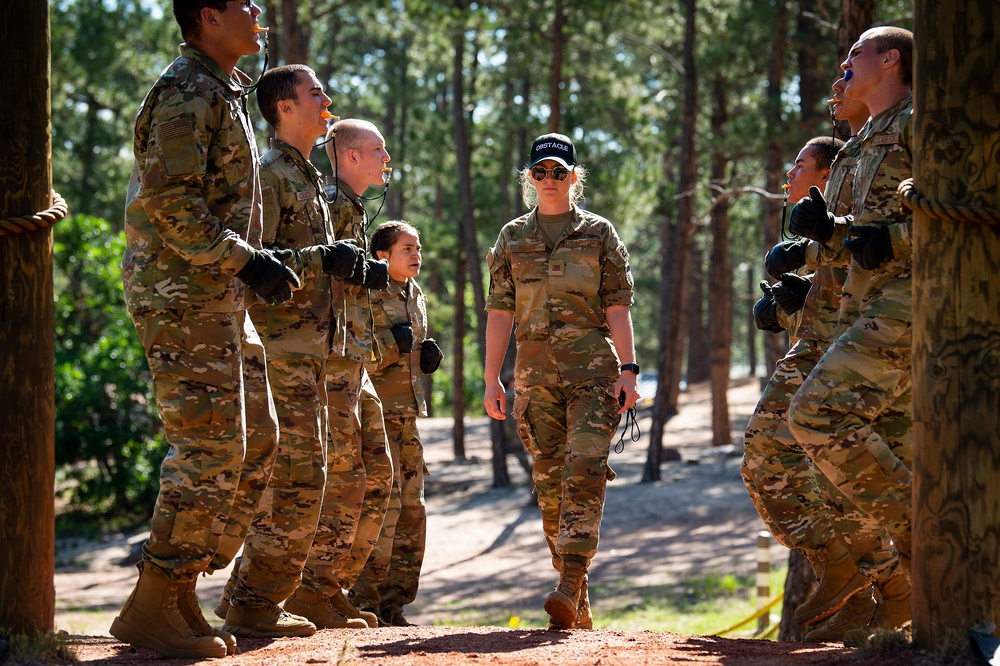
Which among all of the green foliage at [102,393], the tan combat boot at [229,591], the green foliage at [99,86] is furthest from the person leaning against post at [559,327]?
the green foliage at [99,86]

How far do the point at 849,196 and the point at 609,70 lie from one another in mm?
19463

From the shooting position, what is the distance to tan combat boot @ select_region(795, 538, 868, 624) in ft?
18.9

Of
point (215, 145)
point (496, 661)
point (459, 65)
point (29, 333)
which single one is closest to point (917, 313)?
point (496, 661)

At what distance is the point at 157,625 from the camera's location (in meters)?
4.47

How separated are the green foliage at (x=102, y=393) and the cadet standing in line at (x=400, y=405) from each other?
12.5 meters

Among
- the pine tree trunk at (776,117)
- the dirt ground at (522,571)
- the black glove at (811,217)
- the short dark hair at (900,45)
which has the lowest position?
the dirt ground at (522,571)

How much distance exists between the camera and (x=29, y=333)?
173 inches

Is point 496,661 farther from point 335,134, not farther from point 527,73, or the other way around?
point 527,73

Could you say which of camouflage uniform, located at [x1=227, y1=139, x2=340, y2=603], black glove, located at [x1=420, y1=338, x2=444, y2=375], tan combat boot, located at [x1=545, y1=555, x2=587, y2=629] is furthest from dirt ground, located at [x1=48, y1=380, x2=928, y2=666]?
black glove, located at [x1=420, y1=338, x2=444, y2=375]

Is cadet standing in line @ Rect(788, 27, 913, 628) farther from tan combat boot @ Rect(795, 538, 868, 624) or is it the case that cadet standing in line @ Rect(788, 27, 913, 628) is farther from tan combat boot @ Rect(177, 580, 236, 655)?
tan combat boot @ Rect(177, 580, 236, 655)

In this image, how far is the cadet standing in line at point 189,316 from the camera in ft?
14.6

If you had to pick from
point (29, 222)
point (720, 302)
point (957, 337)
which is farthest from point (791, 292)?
point (720, 302)

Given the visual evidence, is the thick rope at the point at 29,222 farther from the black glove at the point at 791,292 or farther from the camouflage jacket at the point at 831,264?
the black glove at the point at 791,292

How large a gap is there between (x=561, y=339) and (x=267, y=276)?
2153mm
